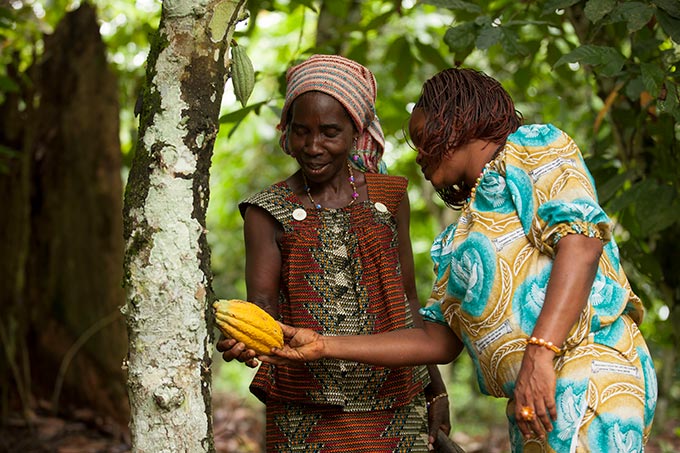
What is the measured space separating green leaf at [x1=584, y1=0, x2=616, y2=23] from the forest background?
0.98 feet

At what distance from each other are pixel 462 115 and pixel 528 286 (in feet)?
1.34

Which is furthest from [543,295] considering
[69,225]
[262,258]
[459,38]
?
[69,225]

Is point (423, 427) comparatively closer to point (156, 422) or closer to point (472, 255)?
point (472, 255)

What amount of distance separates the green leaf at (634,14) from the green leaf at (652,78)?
0.12 meters

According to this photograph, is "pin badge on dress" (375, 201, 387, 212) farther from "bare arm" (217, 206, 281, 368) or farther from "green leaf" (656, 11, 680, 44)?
"green leaf" (656, 11, 680, 44)

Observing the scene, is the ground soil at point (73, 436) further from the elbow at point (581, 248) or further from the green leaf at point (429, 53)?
the elbow at point (581, 248)

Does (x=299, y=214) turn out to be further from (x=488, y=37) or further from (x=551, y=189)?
(x=488, y=37)

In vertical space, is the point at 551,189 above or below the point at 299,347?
above

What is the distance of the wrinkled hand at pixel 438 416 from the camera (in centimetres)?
231

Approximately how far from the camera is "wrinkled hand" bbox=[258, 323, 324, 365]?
182 centimetres

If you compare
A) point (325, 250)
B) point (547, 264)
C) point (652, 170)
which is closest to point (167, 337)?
point (325, 250)

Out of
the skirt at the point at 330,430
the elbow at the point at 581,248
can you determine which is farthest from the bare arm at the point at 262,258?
the elbow at the point at 581,248

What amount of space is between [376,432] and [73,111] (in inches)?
128

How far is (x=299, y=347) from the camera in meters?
1.83
